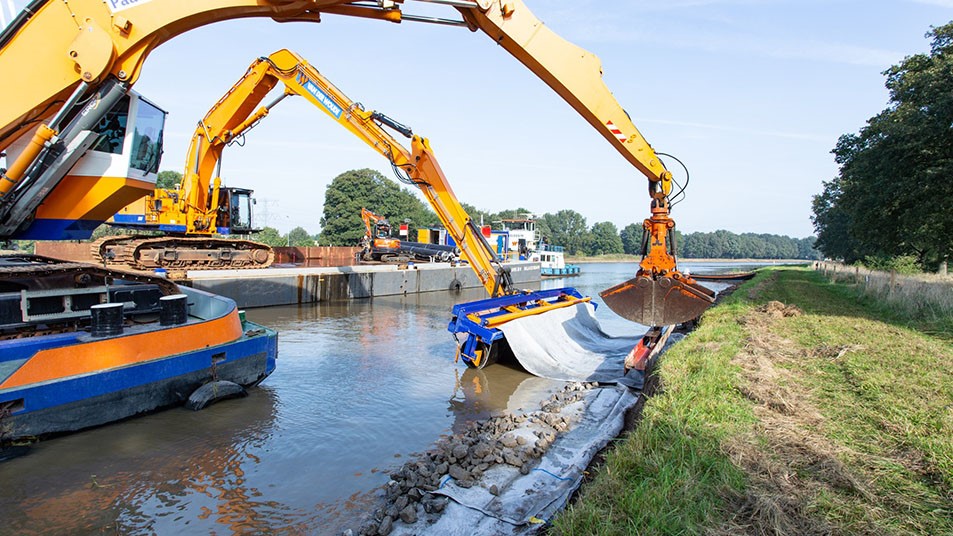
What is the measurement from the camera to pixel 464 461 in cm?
520

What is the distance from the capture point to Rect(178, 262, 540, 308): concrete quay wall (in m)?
17.1

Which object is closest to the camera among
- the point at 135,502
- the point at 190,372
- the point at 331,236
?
the point at 135,502

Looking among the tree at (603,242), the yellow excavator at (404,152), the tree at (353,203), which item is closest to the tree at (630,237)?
the tree at (603,242)

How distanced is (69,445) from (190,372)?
57.9 inches

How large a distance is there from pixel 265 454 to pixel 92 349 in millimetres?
2252

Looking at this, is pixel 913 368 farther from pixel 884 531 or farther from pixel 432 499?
pixel 432 499

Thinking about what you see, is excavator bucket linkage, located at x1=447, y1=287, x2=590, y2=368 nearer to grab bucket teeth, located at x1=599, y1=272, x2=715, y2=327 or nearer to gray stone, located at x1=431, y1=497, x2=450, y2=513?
grab bucket teeth, located at x1=599, y1=272, x2=715, y2=327

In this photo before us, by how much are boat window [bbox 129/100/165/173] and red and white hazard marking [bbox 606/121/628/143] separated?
674 cm

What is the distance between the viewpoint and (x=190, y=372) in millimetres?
6926

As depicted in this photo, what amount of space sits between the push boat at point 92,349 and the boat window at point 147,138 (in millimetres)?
1537

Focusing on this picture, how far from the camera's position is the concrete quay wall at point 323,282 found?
17.1m

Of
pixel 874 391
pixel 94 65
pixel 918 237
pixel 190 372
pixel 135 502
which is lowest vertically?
pixel 135 502

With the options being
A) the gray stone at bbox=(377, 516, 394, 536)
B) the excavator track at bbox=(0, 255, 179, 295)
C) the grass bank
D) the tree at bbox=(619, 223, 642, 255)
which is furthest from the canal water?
the tree at bbox=(619, 223, 642, 255)

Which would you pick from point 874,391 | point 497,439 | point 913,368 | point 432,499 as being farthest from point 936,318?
point 432,499
